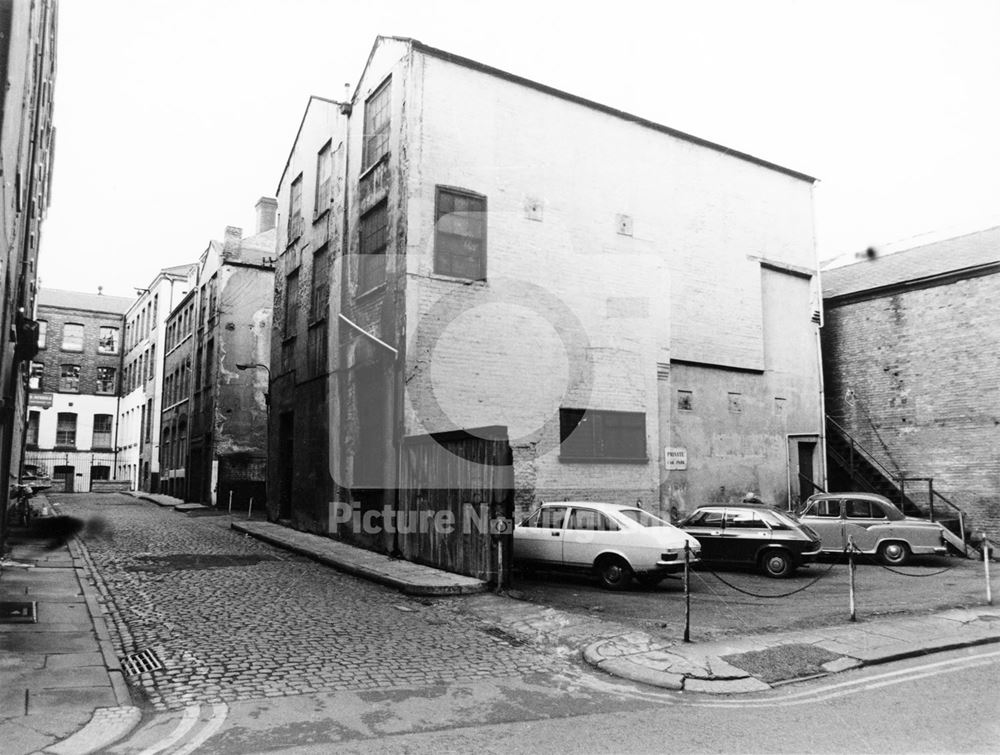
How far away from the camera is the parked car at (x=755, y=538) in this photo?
14.1 metres

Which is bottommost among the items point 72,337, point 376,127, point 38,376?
point 38,376

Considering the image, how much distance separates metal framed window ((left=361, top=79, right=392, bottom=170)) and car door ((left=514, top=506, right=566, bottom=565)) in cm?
940

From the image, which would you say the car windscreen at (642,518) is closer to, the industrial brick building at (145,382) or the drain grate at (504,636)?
the drain grate at (504,636)

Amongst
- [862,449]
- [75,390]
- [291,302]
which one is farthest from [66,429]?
[862,449]

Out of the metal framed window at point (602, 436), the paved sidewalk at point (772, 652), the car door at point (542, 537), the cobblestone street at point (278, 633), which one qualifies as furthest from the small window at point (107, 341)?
the paved sidewalk at point (772, 652)

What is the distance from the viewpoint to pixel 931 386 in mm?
20297

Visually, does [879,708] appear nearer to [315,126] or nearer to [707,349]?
[707,349]

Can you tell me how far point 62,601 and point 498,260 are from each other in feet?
35.6

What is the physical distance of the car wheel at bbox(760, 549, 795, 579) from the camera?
14109mm

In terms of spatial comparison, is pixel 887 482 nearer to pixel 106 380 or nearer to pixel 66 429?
pixel 66 429

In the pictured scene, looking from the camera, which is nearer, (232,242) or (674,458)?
(674,458)

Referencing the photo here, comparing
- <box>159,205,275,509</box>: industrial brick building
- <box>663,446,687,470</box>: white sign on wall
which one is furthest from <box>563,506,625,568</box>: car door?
<box>159,205,275,509</box>: industrial brick building

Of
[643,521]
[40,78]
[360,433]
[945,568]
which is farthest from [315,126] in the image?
[945,568]

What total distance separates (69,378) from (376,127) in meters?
48.5
